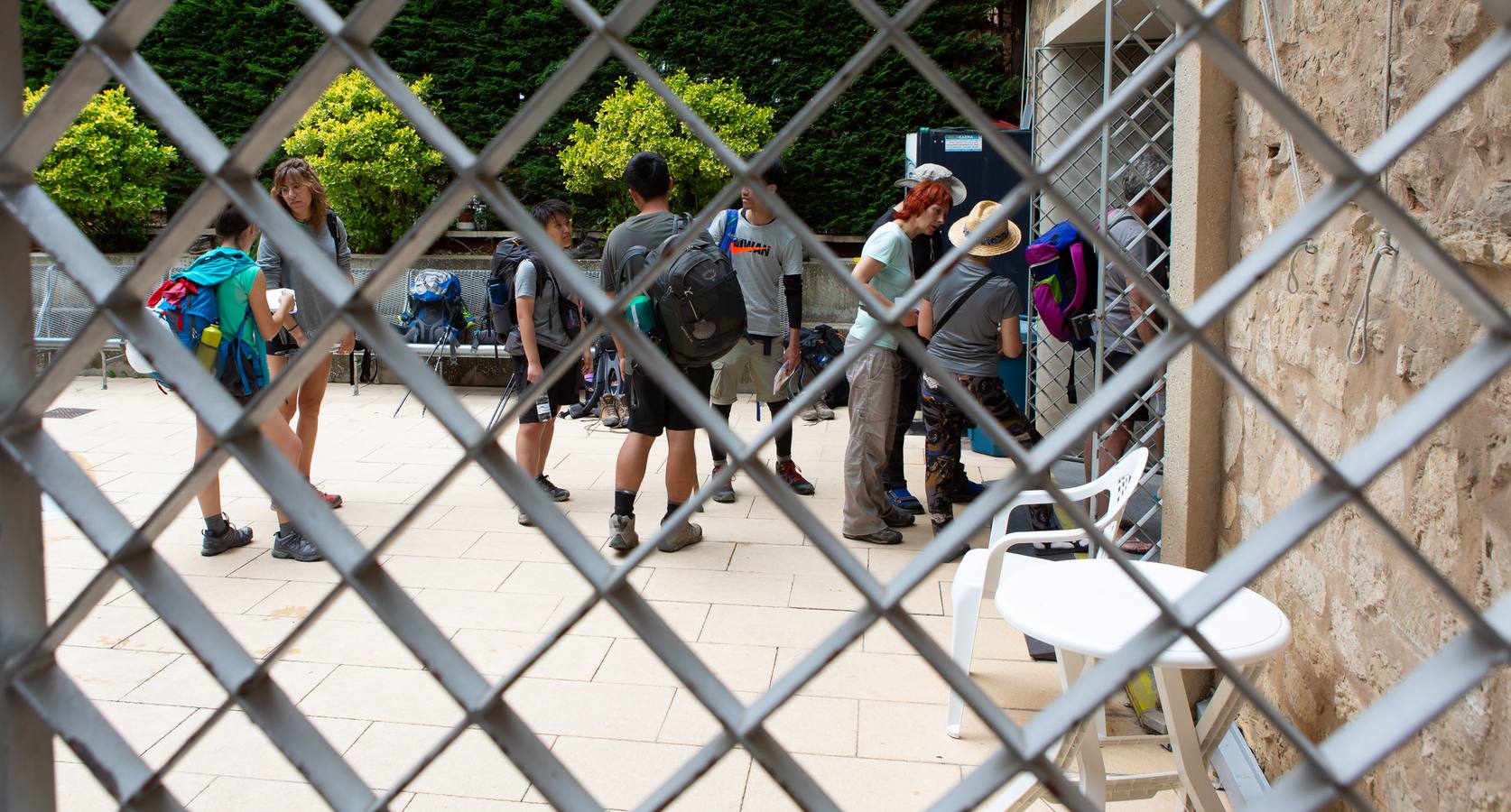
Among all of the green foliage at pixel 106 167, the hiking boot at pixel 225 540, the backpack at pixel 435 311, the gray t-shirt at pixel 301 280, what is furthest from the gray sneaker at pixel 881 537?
the green foliage at pixel 106 167

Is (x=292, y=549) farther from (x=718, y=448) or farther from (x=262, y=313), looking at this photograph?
(x=718, y=448)

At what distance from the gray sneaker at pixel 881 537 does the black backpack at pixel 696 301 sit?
1.09 m

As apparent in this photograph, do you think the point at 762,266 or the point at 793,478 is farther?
the point at 793,478

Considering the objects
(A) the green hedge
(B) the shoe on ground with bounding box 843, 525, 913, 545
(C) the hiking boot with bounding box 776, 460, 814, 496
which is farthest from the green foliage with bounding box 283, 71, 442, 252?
(B) the shoe on ground with bounding box 843, 525, 913, 545

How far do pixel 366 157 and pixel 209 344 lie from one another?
587 centimetres

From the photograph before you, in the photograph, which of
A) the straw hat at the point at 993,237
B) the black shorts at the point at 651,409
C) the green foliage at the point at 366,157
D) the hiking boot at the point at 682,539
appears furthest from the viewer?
the green foliage at the point at 366,157

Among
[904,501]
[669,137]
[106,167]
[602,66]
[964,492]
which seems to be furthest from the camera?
[602,66]

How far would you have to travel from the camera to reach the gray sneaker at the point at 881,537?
486 centimetres

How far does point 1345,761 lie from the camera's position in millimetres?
855

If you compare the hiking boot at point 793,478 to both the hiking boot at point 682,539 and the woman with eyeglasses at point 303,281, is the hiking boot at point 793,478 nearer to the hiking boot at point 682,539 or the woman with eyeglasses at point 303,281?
the hiking boot at point 682,539

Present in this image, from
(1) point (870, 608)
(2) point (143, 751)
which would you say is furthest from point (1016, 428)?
(1) point (870, 608)

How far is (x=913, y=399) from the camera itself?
5207 millimetres

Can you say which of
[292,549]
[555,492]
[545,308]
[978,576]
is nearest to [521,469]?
[978,576]

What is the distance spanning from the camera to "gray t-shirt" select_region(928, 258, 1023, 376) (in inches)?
187
